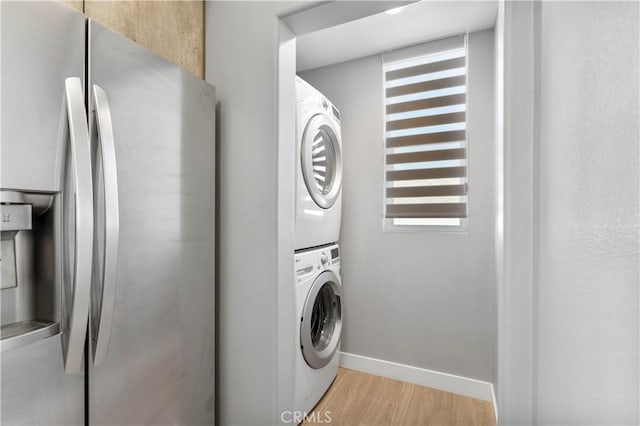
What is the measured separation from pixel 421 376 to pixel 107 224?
2.17 meters

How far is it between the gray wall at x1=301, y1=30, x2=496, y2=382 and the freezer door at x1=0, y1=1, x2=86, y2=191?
187 cm

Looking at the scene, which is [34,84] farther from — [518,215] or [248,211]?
[518,215]

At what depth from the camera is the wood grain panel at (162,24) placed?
3.36ft

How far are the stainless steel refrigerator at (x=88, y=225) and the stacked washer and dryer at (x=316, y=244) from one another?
23.8 inches

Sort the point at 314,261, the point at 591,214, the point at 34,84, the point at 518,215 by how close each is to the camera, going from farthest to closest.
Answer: the point at 314,261 < the point at 518,215 < the point at 34,84 < the point at 591,214

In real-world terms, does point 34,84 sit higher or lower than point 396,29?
lower

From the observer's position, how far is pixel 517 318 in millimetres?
955

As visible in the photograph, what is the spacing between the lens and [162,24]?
122 cm

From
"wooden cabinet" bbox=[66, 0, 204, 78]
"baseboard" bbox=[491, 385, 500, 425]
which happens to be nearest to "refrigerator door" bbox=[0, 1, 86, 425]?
"wooden cabinet" bbox=[66, 0, 204, 78]

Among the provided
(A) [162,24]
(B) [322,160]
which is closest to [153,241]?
(A) [162,24]

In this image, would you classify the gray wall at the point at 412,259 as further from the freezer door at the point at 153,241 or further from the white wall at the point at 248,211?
the freezer door at the point at 153,241

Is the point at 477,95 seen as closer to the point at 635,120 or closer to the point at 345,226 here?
the point at 345,226

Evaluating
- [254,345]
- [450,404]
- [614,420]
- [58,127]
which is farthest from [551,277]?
[450,404]

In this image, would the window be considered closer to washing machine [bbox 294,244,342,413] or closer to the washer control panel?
the washer control panel
